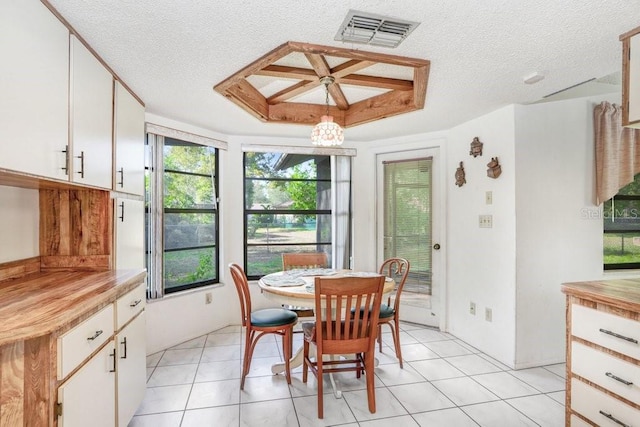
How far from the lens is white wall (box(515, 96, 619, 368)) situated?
276 cm

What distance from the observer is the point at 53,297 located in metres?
1.40

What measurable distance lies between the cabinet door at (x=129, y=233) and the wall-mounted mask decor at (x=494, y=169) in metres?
2.95

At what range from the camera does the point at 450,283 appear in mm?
3584

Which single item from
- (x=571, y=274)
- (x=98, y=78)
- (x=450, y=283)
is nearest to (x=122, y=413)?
(x=98, y=78)

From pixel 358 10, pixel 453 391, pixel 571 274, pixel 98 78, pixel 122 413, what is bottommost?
pixel 453 391

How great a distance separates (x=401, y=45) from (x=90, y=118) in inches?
69.0

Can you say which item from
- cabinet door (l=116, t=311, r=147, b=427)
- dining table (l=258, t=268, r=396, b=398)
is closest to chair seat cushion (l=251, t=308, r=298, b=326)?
dining table (l=258, t=268, r=396, b=398)

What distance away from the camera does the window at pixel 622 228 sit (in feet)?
10.6

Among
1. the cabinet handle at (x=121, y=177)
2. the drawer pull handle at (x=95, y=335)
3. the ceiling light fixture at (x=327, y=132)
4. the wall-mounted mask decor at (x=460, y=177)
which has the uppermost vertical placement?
the ceiling light fixture at (x=327, y=132)

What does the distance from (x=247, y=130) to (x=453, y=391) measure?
3038mm

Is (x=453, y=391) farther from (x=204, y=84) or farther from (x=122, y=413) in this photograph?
(x=204, y=84)

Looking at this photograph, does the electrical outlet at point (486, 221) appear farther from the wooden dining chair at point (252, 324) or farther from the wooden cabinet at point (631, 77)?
the wooden dining chair at point (252, 324)

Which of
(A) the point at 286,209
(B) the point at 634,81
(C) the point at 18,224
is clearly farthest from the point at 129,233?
(B) the point at 634,81

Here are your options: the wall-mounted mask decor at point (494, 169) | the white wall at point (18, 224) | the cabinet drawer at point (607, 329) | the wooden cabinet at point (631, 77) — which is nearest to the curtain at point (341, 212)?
the wall-mounted mask decor at point (494, 169)
